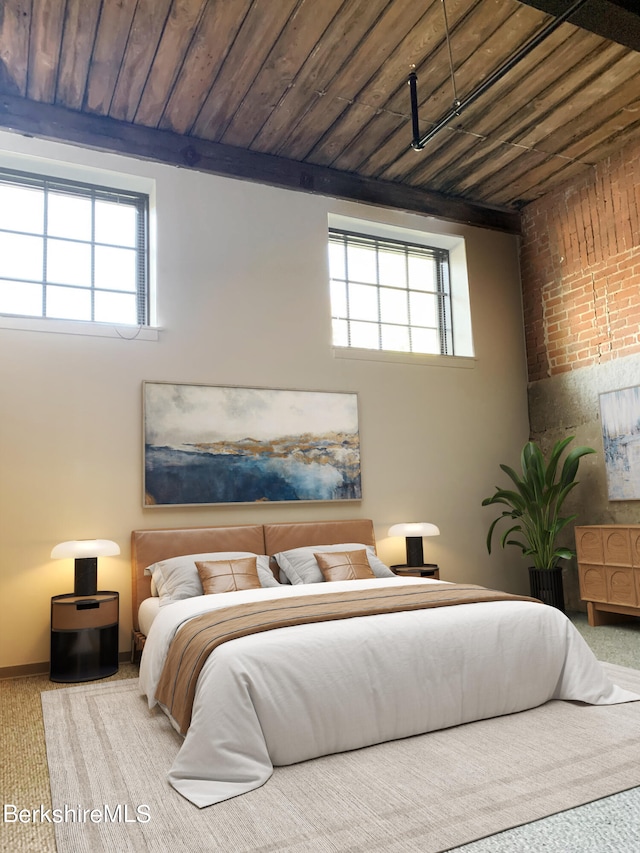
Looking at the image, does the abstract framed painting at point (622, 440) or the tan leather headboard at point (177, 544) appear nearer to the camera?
the tan leather headboard at point (177, 544)

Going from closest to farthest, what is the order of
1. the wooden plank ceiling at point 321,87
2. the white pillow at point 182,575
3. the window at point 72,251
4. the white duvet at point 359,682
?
the white duvet at point 359,682
the wooden plank ceiling at point 321,87
the white pillow at point 182,575
the window at point 72,251

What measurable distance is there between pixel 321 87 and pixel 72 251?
7.38ft

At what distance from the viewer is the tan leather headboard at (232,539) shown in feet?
15.4

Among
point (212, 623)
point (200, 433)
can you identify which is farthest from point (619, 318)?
point (212, 623)

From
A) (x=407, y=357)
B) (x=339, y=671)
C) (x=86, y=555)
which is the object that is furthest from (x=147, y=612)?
(x=407, y=357)

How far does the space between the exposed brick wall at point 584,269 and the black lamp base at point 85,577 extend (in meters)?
4.59

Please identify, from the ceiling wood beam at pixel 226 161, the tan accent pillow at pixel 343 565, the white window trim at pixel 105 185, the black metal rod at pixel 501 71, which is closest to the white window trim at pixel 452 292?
the ceiling wood beam at pixel 226 161

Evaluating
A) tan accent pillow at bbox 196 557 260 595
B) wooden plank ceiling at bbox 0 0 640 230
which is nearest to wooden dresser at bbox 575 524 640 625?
tan accent pillow at bbox 196 557 260 595

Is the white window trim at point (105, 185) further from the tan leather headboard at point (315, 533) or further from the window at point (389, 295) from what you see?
the tan leather headboard at point (315, 533)

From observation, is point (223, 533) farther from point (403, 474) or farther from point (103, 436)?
point (403, 474)

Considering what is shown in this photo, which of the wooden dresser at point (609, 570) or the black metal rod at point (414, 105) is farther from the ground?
the black metal rod at point (414, 105)

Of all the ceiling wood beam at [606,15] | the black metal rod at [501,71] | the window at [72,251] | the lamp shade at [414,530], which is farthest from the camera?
the lamp shade at [414,530]

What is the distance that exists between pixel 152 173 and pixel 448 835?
4894 mm

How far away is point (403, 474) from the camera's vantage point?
19.6ft
